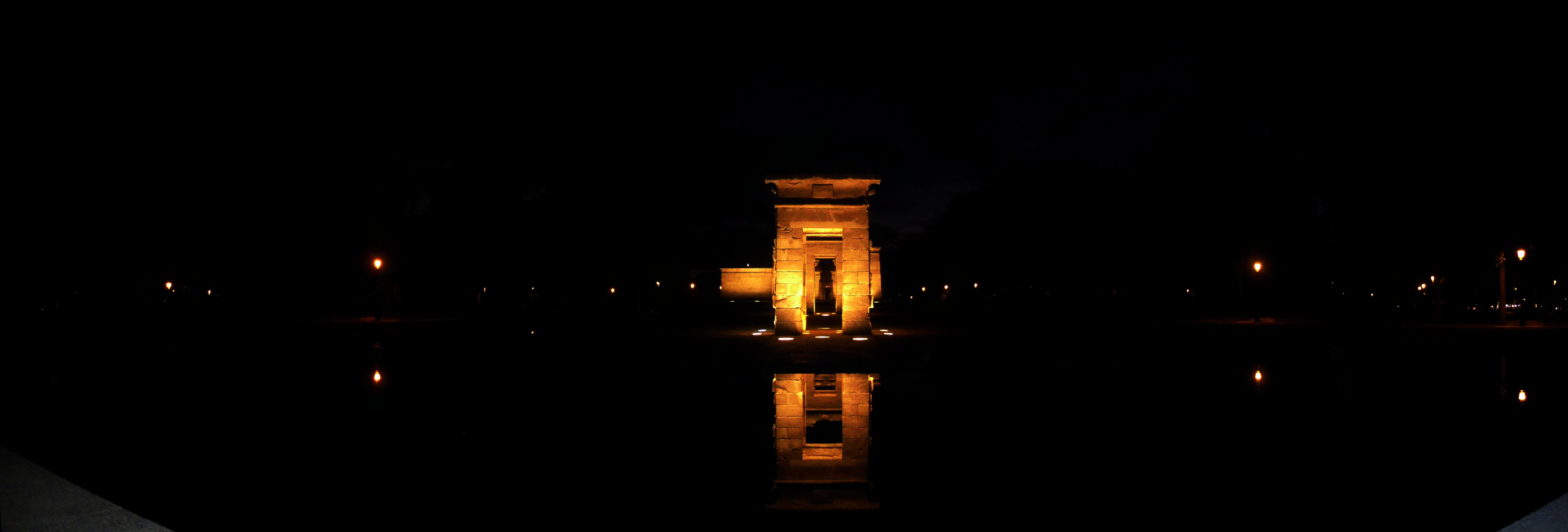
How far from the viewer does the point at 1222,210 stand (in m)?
46.1

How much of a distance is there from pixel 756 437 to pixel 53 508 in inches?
199

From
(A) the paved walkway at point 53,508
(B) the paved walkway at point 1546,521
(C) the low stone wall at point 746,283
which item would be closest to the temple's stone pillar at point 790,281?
(A) the paved walkway at point 53,508

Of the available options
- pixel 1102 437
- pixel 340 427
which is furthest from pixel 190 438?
pixel 1102 437

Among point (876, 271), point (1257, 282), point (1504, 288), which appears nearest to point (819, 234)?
point (876, 271)

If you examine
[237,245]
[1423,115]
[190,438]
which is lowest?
[190,438]

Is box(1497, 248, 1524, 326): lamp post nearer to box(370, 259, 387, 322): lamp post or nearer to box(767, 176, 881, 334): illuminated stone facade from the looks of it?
box(767, 176, 881, 334): illuminated stone facade

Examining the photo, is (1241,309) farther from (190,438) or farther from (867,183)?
(190,438)

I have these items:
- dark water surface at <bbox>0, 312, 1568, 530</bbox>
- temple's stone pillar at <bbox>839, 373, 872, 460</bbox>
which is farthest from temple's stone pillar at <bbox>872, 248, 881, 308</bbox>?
temple's stone pillar at <bbox>839, 373, 872, 460</bbox>

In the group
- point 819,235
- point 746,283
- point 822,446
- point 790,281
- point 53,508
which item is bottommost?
point 822,446

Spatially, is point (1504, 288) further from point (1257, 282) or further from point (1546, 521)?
point (1546, 521)

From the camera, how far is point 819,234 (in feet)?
82.1

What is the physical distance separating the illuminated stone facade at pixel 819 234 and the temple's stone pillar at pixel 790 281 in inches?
0.6

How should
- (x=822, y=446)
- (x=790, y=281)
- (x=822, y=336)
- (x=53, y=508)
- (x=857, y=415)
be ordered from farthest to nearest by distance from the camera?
1. (x=790, y=281)
2. (x=822, y=336)
3. (x=857, y=415)
4. (x=822, y=446)
5. (x=53, y=508)

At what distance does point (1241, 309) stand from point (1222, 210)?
230 inches
